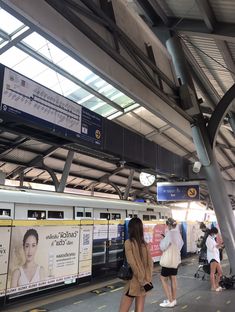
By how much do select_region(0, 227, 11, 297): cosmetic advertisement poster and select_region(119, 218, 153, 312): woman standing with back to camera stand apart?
9.15 feet

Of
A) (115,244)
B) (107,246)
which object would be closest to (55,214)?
(107,246)

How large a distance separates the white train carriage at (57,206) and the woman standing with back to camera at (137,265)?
336 centimetres

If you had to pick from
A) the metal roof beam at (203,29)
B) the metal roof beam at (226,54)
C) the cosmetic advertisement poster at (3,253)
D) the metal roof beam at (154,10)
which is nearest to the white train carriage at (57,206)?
the cosmetic advertisement poster at (3,253)

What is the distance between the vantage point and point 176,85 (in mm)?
9281

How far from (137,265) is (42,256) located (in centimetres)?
343

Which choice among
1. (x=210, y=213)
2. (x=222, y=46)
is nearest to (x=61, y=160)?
(x=222, y=46)

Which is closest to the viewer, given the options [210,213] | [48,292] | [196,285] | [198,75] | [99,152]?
[48,292]

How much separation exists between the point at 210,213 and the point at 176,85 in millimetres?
24541

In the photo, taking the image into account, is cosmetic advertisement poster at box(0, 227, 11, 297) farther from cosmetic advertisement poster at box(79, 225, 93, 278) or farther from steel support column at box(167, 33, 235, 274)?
steel support column at box(167, 33, 235, 274)

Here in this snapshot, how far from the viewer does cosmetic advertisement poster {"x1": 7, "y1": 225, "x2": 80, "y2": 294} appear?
6.64m

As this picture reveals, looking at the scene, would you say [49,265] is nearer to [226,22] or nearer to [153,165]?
[153,165]

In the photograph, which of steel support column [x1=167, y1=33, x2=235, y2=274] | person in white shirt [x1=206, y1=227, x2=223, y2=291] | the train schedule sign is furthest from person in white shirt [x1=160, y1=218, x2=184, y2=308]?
the train schedule sign

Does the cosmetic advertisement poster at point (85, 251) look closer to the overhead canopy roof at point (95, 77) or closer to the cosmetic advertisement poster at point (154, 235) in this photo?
the overhead canopy roof at point (95, 77)

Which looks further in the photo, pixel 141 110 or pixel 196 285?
pixel 141 110
